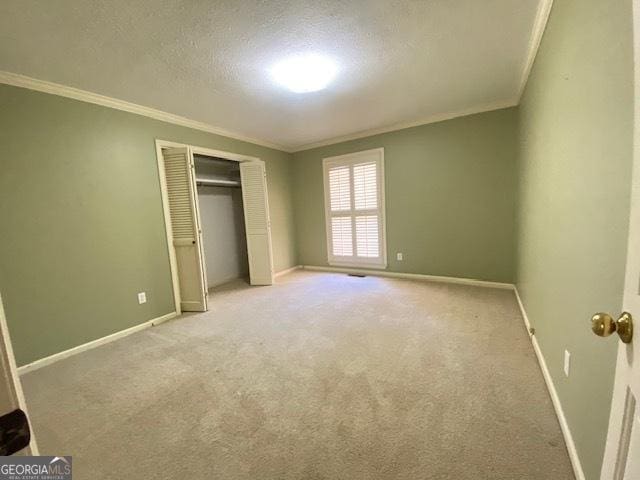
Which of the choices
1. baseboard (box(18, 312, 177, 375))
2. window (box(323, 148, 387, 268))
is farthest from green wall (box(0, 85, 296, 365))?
window (box(323, 148, 387, 268))

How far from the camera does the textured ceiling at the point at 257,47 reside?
1.65 meters

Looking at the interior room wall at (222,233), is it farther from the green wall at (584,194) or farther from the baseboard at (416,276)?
the green wall at (584,194)

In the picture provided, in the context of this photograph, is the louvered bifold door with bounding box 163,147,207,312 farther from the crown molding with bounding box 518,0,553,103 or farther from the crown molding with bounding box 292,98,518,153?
the crown molding with bounding box 518,0,553,103

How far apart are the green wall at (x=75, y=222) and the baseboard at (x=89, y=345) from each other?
0.15 ft

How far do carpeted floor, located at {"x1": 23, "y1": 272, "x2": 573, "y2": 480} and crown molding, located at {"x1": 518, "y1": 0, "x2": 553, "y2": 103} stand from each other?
2387 millimetres

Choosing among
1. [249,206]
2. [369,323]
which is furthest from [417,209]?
[249,206]

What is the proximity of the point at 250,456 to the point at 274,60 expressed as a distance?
2728 mm

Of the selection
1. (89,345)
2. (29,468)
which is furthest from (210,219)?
(29,468)

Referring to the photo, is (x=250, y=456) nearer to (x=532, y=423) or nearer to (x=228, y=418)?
(x=228, y=418)

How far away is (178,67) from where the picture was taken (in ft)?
7.33

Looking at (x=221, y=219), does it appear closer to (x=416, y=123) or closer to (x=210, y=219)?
(x=210, y=219)

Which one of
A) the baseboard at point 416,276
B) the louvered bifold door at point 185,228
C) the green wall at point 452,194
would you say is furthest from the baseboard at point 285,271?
the green wall at point 452,194

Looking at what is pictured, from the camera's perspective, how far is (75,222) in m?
2.54

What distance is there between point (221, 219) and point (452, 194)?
3965 millimetres
